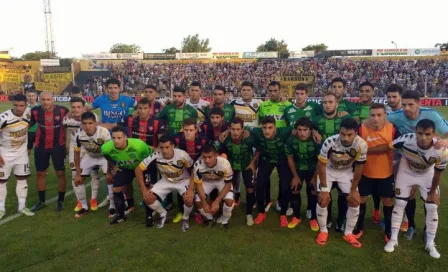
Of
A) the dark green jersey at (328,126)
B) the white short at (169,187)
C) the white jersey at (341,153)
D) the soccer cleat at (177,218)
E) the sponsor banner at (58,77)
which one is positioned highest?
the sponsor banner at (58,77)

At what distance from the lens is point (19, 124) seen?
6238 mm

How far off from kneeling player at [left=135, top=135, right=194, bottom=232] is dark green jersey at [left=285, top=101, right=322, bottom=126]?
6.94ft

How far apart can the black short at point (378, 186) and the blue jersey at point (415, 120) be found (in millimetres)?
793

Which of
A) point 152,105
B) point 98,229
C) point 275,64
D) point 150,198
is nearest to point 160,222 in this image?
point 150,198

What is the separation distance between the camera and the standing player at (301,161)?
540 cm

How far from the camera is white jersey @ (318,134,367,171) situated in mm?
4785

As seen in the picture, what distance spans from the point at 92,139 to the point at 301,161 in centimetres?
368

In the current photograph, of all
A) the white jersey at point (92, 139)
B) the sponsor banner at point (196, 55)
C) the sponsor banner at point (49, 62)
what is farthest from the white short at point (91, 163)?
the sponsor banner at point (196, 55)

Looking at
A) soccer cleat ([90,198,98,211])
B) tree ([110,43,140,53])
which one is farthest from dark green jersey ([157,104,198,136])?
tree ([110,43,140,53])

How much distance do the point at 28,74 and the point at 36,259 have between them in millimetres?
37754

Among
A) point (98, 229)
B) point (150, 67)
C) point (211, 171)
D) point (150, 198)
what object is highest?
point (150, 67)

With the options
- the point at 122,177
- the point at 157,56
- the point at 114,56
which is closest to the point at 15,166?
the point at 122,177

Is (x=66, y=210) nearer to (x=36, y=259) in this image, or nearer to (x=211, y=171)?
(x=36, y=259)

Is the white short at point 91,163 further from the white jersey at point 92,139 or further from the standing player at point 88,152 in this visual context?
the white jersey at point 92,139
